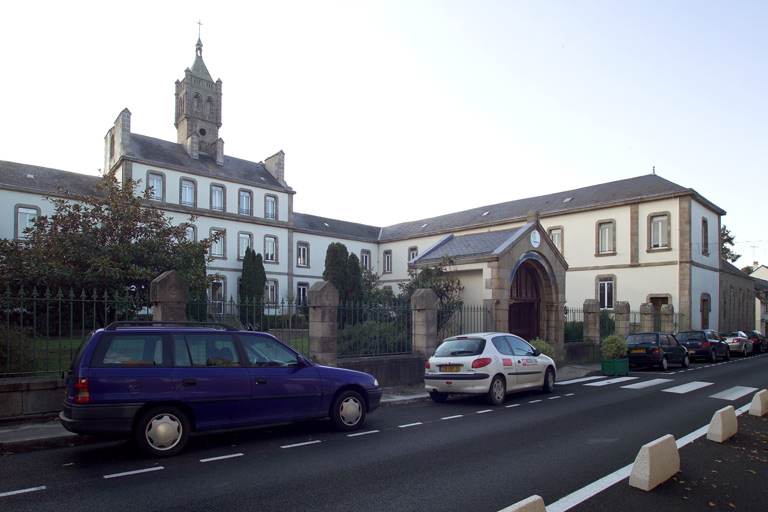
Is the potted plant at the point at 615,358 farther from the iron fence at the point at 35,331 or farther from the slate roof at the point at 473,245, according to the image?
the iron fence at the point at 35,331

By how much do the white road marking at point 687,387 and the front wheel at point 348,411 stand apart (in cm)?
861

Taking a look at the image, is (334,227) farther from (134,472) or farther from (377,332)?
(134,472)

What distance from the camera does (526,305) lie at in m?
19.4

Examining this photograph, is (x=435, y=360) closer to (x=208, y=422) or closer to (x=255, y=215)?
(x=208, y=422)

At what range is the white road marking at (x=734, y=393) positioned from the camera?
39.0ft

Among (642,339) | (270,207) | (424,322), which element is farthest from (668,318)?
(270,207)

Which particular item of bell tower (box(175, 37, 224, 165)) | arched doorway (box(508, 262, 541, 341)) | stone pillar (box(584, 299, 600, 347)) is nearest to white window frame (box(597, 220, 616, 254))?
stone pillar (box(584, 299, 600, 347))

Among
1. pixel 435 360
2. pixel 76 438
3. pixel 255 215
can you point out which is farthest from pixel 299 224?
pixel 76 438

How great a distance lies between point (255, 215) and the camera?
135ft

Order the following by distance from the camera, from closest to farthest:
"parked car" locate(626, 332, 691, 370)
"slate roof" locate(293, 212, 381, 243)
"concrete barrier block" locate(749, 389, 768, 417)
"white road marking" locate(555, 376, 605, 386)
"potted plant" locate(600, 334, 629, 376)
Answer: "concrete barrier block" locate(749, 389, 768, 417)
"white road marking" locate(555, 376, 605, 386)
"potted plant" locate(600, 334, 629, 376)
"parked car" locate(626, 332, 691, 370)
"slate roof" locate(293, 212, 381, 243)

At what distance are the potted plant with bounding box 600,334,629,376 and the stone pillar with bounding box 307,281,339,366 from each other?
9.88 m

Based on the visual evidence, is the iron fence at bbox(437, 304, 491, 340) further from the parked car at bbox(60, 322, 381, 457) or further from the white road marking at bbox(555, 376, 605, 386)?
the parked car at bbox(60, 322, 381, 457)

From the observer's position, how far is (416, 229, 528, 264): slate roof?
1797 cm

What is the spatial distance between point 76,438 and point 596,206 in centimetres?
3347
